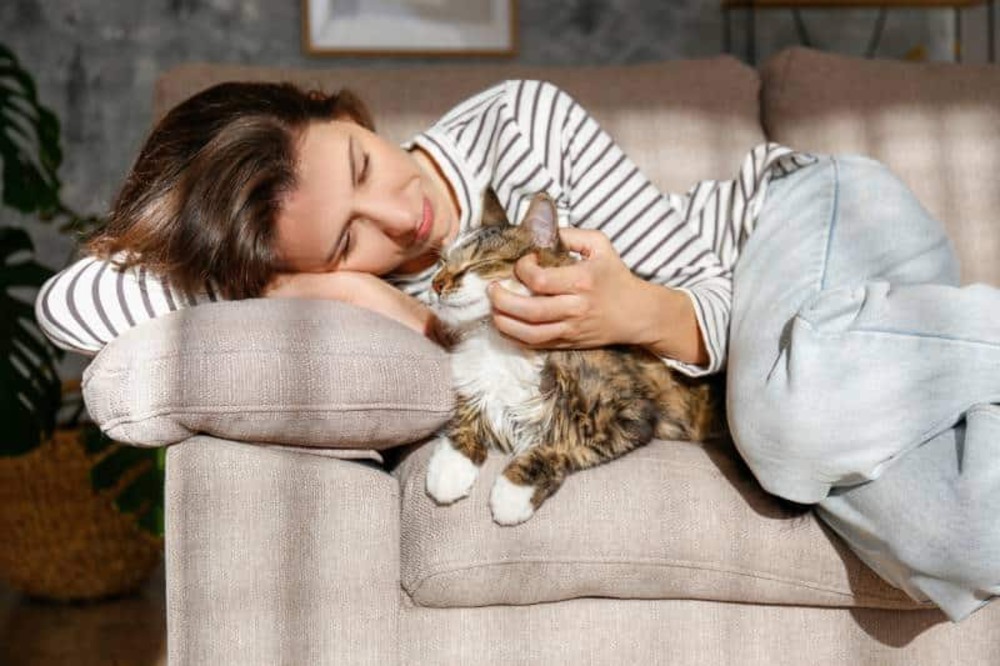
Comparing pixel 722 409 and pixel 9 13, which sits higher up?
pixel 9 13

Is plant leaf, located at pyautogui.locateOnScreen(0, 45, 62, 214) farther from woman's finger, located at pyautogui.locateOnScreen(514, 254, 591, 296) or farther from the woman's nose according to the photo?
woman's finger, located at pyautogui.locateOnScreen(514, 254, 591, 296)

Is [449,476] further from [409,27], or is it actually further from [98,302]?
[409,27]

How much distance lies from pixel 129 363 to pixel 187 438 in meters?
0.12

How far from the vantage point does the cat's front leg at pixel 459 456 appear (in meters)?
1.39

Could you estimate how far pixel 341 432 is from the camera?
1405 mm

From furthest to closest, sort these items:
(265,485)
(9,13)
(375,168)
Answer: (9,13) < (375,168) < (265,485)

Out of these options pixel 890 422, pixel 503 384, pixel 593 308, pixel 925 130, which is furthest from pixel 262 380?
pixel 925 130

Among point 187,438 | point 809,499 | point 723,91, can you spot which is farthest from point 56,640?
point 723,91

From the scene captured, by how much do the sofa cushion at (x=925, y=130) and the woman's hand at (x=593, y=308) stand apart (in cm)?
88

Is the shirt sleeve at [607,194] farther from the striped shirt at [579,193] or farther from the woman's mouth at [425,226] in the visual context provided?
the woman's mouth at [425,226]

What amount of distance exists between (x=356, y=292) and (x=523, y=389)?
31 cm

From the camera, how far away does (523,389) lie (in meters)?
1.49

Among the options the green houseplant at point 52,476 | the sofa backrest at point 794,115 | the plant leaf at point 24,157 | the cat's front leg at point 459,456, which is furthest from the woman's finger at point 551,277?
the plant leaf at point 24,157

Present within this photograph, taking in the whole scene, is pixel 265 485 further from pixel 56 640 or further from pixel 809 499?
pixel 56 640
